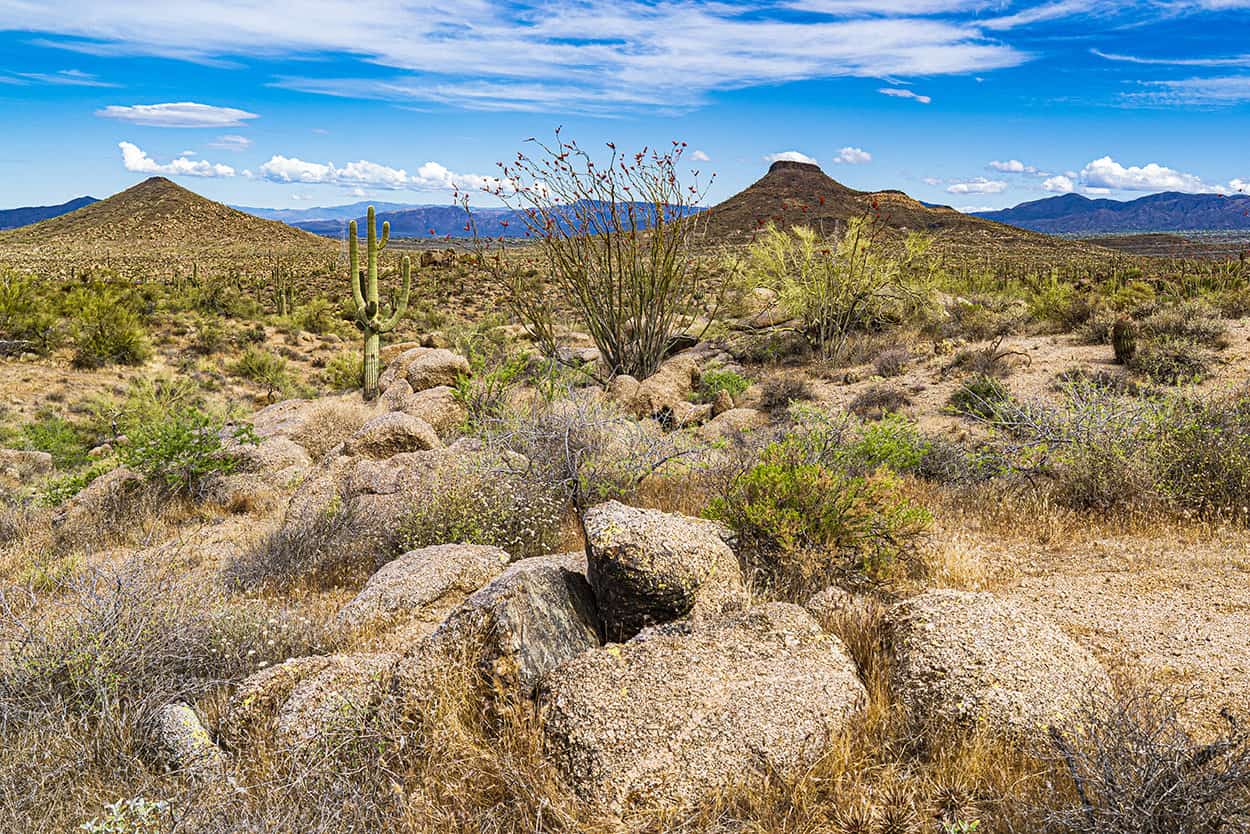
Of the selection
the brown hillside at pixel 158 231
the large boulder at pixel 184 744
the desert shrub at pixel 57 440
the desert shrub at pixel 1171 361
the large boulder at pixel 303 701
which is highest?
the brown hillside at pixel 158 231

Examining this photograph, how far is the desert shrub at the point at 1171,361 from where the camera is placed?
10.0m

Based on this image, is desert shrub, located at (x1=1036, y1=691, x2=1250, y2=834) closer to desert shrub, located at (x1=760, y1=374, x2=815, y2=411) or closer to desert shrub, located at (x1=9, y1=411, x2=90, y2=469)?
desert shrub, located at (x1=760, y1=374, x2=815, y2=411)

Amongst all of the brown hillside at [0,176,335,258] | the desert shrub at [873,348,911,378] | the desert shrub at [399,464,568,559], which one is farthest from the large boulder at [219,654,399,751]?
the brown hillside at [0,176,335,258]

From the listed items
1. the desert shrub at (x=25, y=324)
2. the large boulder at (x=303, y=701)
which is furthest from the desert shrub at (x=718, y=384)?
the desert shrub at (x=25, y=324)

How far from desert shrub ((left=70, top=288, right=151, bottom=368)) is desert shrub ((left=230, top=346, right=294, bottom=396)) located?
2192 millimetres

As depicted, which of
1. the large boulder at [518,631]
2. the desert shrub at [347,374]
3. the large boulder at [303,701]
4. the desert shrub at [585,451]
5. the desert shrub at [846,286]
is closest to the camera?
the large boulder at [303,701]

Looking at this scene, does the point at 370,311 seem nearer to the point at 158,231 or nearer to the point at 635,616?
the point at 635,616

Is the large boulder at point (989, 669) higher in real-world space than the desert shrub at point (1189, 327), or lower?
lower

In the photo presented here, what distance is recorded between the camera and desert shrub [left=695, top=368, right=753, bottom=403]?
11.4 meters

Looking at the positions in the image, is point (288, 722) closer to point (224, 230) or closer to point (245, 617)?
point (245, 617)

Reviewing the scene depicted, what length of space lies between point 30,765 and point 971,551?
4716mm

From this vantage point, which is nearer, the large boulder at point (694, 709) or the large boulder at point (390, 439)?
the large boulder at point (694, 709)

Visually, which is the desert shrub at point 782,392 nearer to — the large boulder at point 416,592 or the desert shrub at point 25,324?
the large boulder at point 416,592

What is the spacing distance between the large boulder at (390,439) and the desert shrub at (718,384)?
14.7 feet
